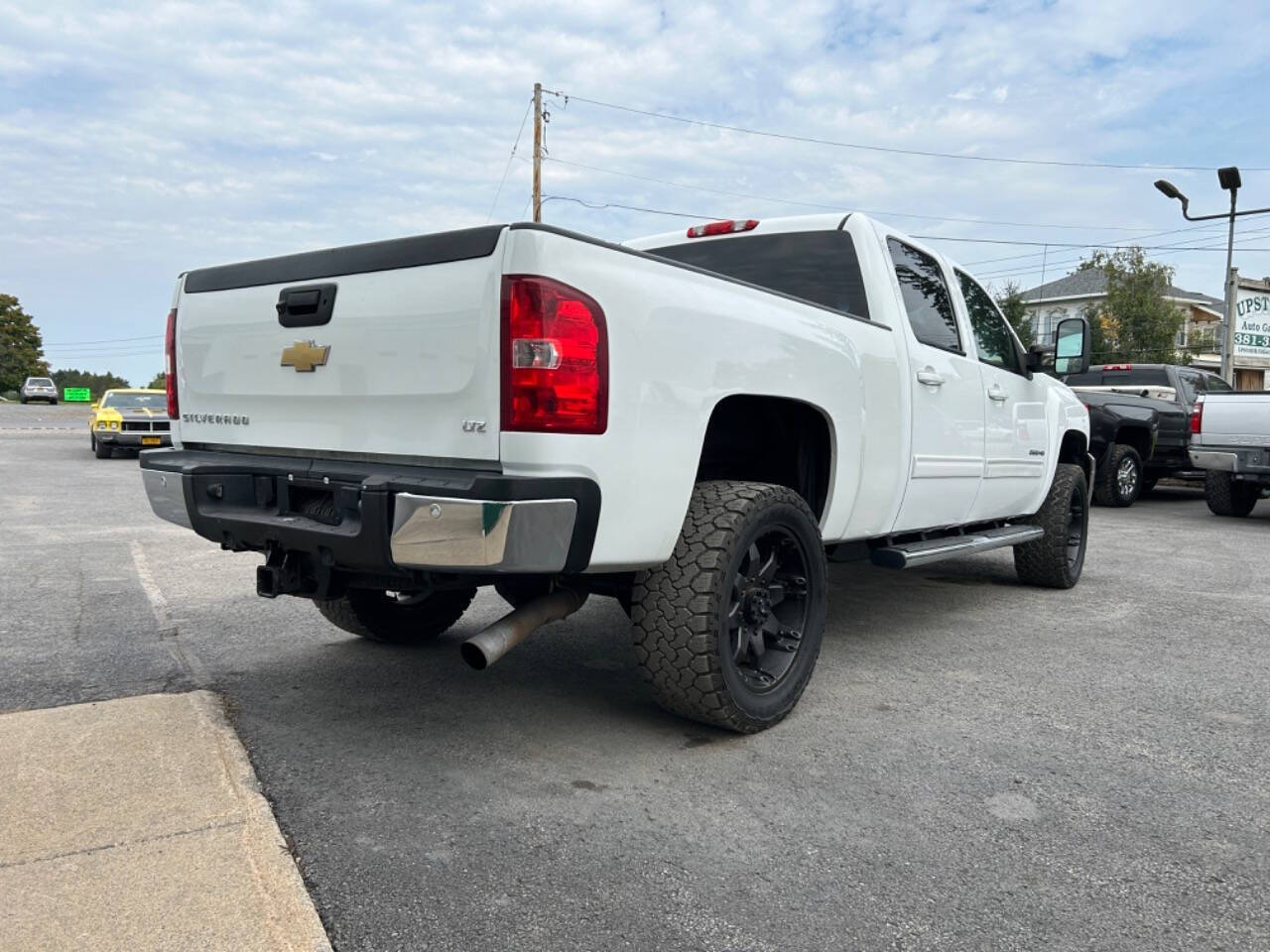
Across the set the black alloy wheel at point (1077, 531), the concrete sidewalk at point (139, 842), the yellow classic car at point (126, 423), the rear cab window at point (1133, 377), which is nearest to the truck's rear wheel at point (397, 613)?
the concrete sidewalk at point (139, 842)

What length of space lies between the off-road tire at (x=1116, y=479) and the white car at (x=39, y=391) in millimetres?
57742

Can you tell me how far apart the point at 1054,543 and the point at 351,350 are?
4.83 m

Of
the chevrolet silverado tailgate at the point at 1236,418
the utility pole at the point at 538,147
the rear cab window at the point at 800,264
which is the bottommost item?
the chevrolet silverado tailgate at the point at 1236,418

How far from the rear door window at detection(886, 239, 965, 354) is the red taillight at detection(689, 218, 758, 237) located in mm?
661

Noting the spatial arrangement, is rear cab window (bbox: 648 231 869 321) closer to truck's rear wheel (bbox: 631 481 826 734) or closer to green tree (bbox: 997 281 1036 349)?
truck's rear wheel (bbox: 631 481 826 734)

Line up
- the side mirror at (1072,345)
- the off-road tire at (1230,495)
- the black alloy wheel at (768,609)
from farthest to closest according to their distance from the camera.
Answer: the off-road tire at (1230,495)
the side mirror at (1072,345)
the black alloy wheel at (768,609)

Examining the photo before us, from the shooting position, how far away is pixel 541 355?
8.48 feet

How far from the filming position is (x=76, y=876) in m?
2.26

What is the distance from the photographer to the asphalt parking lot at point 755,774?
224cm

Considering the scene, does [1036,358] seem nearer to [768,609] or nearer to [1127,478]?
[768,609]

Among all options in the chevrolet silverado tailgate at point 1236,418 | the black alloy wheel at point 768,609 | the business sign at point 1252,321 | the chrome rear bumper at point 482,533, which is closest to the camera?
the chrome rear bumper at point 482,533

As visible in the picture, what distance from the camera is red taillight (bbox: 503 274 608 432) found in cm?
258

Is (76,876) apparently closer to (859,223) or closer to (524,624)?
(524,624)

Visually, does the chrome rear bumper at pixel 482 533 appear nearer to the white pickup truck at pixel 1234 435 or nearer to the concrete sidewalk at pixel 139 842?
the concrete sidewalk at pixel 139 842
